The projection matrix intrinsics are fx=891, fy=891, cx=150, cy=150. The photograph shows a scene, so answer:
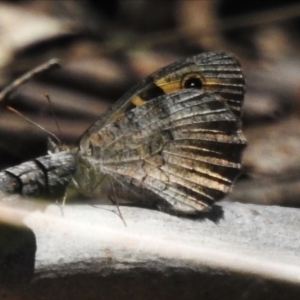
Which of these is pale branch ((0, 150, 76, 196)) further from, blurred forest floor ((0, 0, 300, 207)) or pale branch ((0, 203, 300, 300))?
blurred forest floor ((0, 0, 300, 207))

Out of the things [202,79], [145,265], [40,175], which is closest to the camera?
[145,265]

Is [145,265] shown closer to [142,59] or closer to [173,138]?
[173,138]

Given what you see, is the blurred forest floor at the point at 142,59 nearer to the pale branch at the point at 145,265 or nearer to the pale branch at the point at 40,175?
the pale branch at the point at 40,175

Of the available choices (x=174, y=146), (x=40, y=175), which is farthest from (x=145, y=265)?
(x=174, y=146)

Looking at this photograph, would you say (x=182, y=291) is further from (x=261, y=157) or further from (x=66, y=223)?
(x=261, y=157)

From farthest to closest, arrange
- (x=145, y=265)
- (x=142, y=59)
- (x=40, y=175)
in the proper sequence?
(x=142, y=59) → (x=40, y=175) → (x=145, y=265)

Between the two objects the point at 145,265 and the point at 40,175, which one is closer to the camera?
the point at 145,265

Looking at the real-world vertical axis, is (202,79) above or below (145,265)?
above
